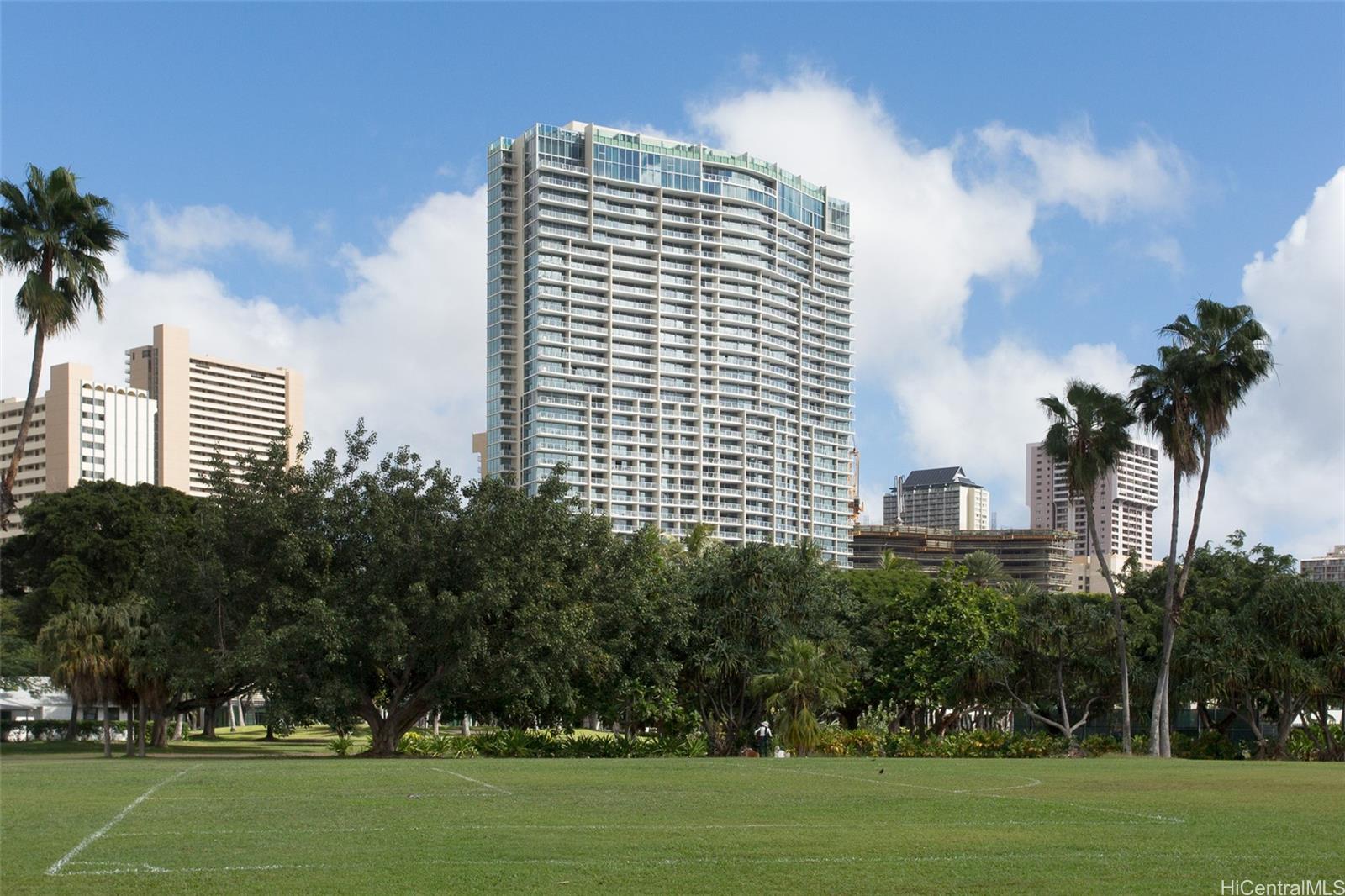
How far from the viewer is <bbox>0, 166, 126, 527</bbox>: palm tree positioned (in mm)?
34531

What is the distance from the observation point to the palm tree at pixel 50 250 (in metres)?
34.5

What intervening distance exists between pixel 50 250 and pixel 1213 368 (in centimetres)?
3442

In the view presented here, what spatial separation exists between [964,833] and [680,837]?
10.7 feet

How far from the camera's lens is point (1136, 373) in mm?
44625

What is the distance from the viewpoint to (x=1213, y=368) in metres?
42.7

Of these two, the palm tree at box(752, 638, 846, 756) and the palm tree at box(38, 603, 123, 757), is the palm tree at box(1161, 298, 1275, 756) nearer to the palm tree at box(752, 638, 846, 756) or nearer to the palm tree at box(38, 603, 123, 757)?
the palm tree at box(752, 638, 846, 756)

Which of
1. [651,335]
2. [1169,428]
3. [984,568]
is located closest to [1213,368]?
[1169,428]

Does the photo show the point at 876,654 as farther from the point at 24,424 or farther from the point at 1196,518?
the point at 24,424

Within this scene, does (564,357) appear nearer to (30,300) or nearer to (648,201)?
(648,201)

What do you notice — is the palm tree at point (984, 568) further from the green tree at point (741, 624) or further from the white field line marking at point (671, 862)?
the white field line marking at point (671, 862)

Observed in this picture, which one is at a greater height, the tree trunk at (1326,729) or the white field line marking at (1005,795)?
the white field line marking at (1005,795)

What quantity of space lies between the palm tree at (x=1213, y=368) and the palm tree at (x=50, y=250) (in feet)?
107

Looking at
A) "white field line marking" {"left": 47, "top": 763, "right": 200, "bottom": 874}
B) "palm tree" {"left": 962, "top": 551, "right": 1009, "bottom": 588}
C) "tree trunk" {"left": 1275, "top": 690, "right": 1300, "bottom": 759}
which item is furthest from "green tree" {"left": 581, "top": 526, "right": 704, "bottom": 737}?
"palm tree" {"left": 962, "top": 551, "right": 1009, "bottom": 588}

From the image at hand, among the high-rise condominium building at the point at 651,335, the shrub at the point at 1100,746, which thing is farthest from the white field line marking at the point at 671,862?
the high-rise condominium building at the point at 651,335
